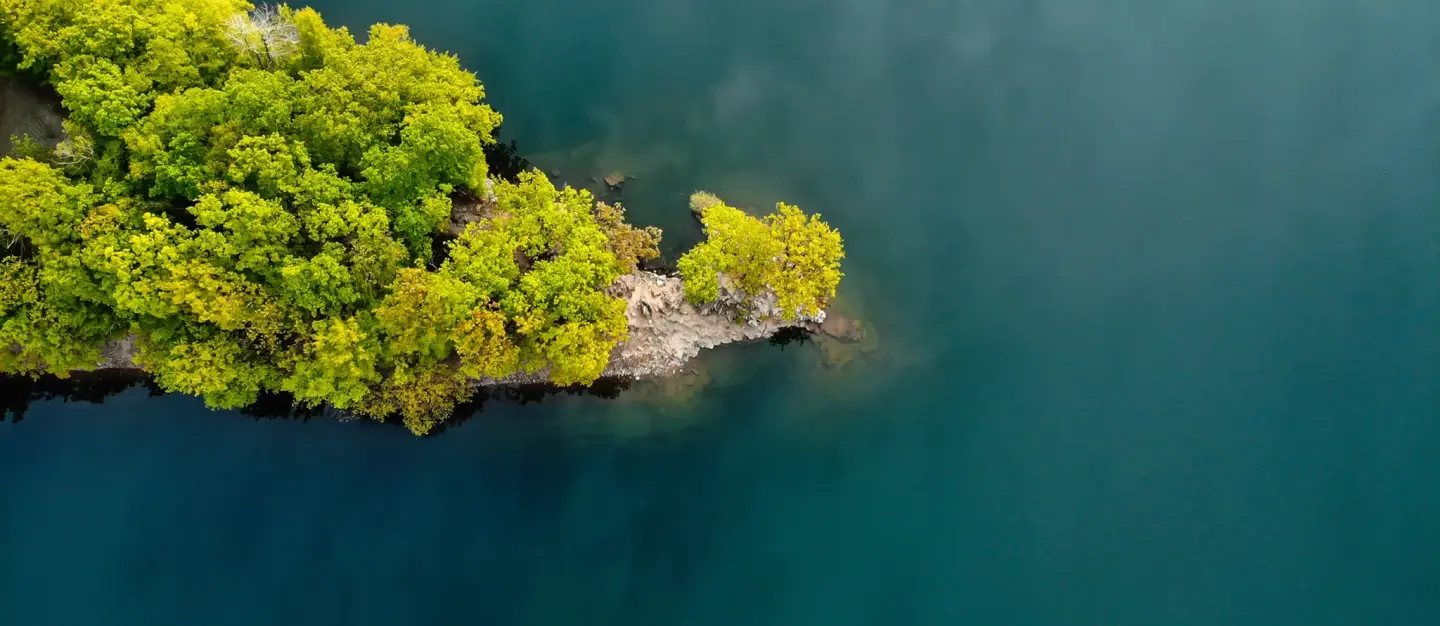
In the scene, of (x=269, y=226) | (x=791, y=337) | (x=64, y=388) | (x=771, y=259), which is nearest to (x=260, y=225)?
(x=269, y=226)

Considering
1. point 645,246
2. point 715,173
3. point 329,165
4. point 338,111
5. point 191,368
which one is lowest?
point 191,368

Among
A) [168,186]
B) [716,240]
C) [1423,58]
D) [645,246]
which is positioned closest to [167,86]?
[168,186]

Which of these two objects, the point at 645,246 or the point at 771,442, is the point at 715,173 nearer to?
the point at 645,246

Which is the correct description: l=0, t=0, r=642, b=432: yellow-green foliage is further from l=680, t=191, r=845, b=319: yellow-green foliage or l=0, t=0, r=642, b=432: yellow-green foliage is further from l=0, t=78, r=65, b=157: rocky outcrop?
l=680, t=191, r=845, b=319: yellow-green foliage

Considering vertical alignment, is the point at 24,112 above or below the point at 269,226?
above

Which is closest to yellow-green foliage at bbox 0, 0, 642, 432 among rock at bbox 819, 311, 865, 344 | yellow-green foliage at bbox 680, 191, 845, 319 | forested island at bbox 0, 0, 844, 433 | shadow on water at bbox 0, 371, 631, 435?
forested island at bbox 0, 0, 844, 433

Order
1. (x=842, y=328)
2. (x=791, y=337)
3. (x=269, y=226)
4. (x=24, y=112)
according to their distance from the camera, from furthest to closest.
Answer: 1. (x=842, y=328)
2. (x=791, y=337)
3. (x=24, y=112)
4. (x=269, y=226)

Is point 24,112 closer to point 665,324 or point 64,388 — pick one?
point 64,388
